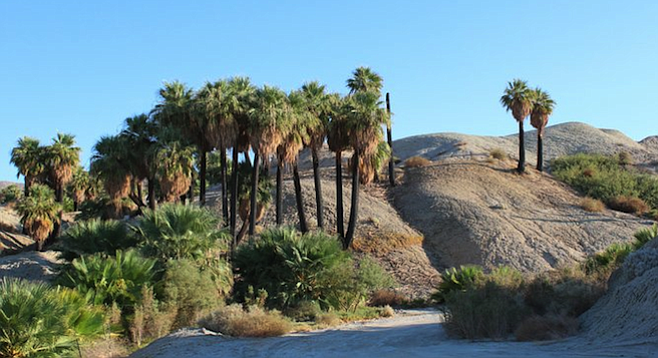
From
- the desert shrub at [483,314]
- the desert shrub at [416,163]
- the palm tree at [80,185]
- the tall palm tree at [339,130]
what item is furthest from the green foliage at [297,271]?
the palm tree at [80,185]

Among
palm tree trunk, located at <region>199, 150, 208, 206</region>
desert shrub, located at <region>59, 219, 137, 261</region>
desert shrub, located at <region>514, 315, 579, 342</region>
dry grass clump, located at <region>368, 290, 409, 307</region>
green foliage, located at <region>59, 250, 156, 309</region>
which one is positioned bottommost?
dry grass clump, located at <region>368, 290, 409, 307</region>

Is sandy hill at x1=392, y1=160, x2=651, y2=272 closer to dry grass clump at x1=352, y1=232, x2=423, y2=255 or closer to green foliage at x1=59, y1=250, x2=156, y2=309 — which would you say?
dry grass clump at x1=352, y1=232, x2=423, y2=255

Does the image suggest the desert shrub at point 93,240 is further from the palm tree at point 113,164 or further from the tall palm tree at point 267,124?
the palm tree at point 113,164

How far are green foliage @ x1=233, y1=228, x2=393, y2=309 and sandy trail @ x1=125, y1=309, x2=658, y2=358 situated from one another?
481 centimetres

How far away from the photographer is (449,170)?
53.6 metres

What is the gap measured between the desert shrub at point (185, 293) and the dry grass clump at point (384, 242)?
19.4m

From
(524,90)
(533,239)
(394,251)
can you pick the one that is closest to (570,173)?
(524,90)

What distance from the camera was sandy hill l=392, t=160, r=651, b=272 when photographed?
4003 cm

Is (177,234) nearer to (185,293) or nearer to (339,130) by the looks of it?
(185,293)

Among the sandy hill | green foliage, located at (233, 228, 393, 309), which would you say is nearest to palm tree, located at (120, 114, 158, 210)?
green foliage, located at (233, 228, 393, 309)

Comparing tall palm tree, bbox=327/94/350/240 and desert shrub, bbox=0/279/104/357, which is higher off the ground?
tall palm tree, bbox=327/94/350/240

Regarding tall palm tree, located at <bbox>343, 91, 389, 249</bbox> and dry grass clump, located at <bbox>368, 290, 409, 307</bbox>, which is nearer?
dry grass clump, located at <bbox>368, 290, 409, 307</bbox>

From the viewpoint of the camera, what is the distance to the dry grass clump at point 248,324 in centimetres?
1652

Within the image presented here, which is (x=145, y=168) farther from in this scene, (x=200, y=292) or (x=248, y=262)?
(x=200, y=292)
